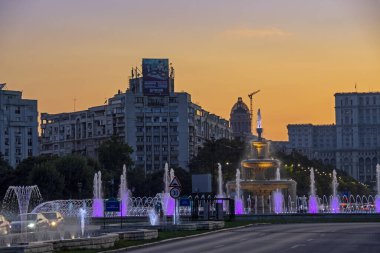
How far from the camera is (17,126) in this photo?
17138 centimetres

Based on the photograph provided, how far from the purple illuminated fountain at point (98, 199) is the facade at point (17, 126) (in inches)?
2433

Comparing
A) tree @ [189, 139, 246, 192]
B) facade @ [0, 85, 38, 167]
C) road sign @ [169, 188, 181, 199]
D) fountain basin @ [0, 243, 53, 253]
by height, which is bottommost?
fountain basin @ [0, 243, 53, 253]

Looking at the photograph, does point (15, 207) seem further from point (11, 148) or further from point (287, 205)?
point (11, 148)

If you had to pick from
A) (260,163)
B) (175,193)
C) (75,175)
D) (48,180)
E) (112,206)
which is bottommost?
(112,206)

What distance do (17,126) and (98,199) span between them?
3260 inches

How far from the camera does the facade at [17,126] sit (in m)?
169

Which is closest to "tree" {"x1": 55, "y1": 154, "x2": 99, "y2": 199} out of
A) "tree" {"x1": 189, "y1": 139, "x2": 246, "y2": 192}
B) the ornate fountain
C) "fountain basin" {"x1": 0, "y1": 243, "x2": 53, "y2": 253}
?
the ornate fountain

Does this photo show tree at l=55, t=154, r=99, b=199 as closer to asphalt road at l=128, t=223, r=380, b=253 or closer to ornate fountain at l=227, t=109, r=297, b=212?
ornate fountain at l=227, t=109, r=297, b=212

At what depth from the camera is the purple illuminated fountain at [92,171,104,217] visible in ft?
288

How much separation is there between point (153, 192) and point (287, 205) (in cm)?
3831

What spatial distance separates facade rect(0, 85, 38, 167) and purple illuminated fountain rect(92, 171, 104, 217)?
61.8 m

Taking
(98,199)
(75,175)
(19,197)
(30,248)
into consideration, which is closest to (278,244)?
(30,248)

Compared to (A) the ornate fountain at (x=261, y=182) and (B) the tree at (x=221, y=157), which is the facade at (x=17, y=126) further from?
(A) the ornate fountain at (x=261, y=182)

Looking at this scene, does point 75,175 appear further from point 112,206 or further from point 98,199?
point 112,206
